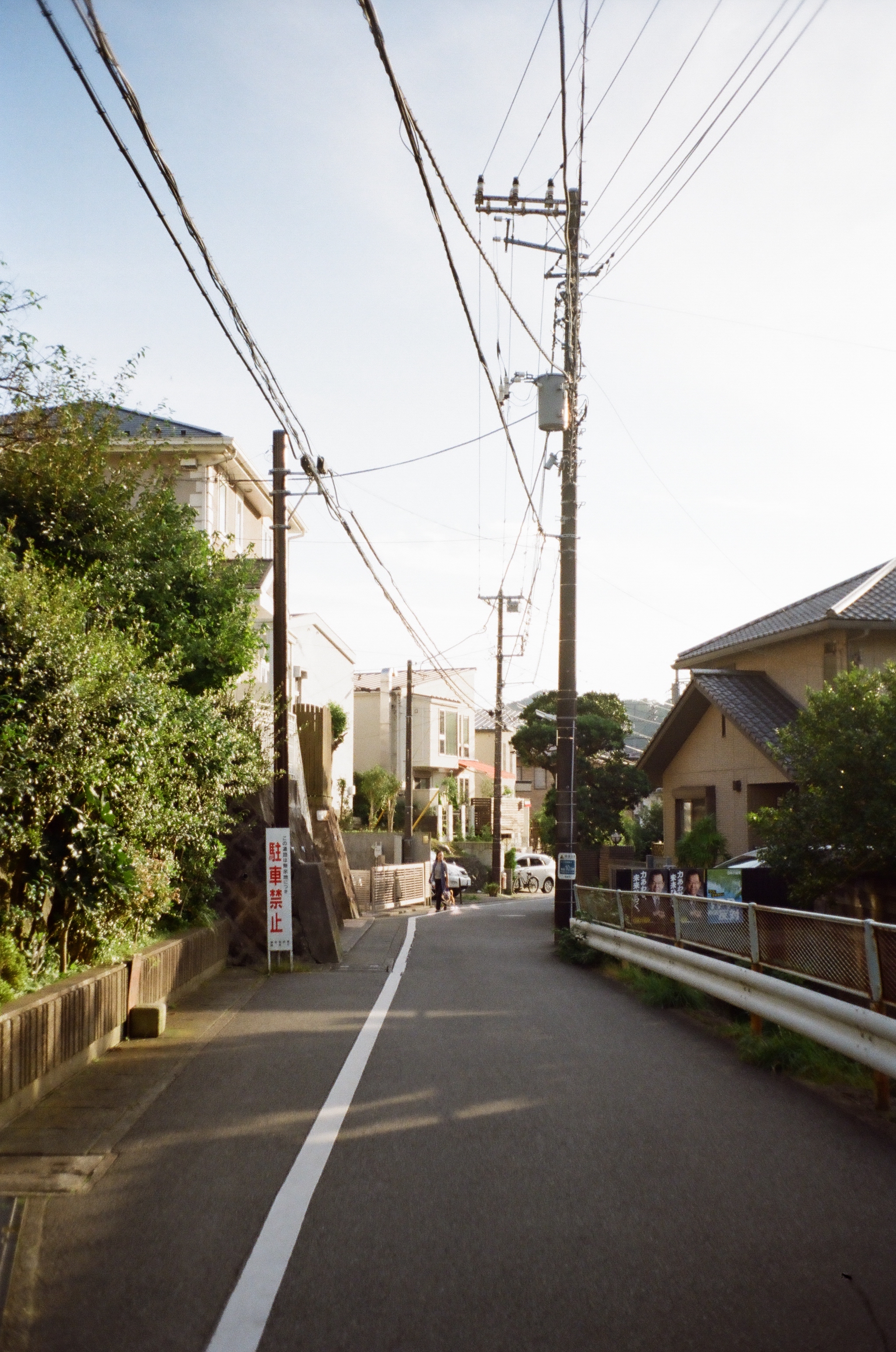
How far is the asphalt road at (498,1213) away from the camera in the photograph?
4.09m

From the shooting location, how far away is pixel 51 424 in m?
14.4

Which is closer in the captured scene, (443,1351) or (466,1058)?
(443,1351)

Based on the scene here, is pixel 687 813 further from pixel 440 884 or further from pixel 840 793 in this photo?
pixel 840 793

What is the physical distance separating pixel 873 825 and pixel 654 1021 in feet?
13.4

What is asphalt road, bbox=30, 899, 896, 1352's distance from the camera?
4090 mm

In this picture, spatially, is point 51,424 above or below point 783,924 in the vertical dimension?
above

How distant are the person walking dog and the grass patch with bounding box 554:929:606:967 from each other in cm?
1600

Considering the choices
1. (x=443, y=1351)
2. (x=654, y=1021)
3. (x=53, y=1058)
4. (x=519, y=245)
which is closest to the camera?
(x=443, y=1351)

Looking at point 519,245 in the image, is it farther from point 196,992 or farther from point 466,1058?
point 466,1058

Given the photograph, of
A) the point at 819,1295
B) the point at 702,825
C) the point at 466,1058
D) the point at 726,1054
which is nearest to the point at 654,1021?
the point at 726,1054

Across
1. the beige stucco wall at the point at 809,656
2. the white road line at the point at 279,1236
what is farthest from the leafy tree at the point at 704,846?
the white road line at the point at 279,1236

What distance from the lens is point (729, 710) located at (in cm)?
2381

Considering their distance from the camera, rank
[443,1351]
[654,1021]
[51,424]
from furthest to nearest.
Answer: [51,424]
[654,1021]
[443,1351]

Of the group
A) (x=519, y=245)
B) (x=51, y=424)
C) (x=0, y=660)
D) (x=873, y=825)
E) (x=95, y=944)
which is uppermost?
(x=519, y=245)
